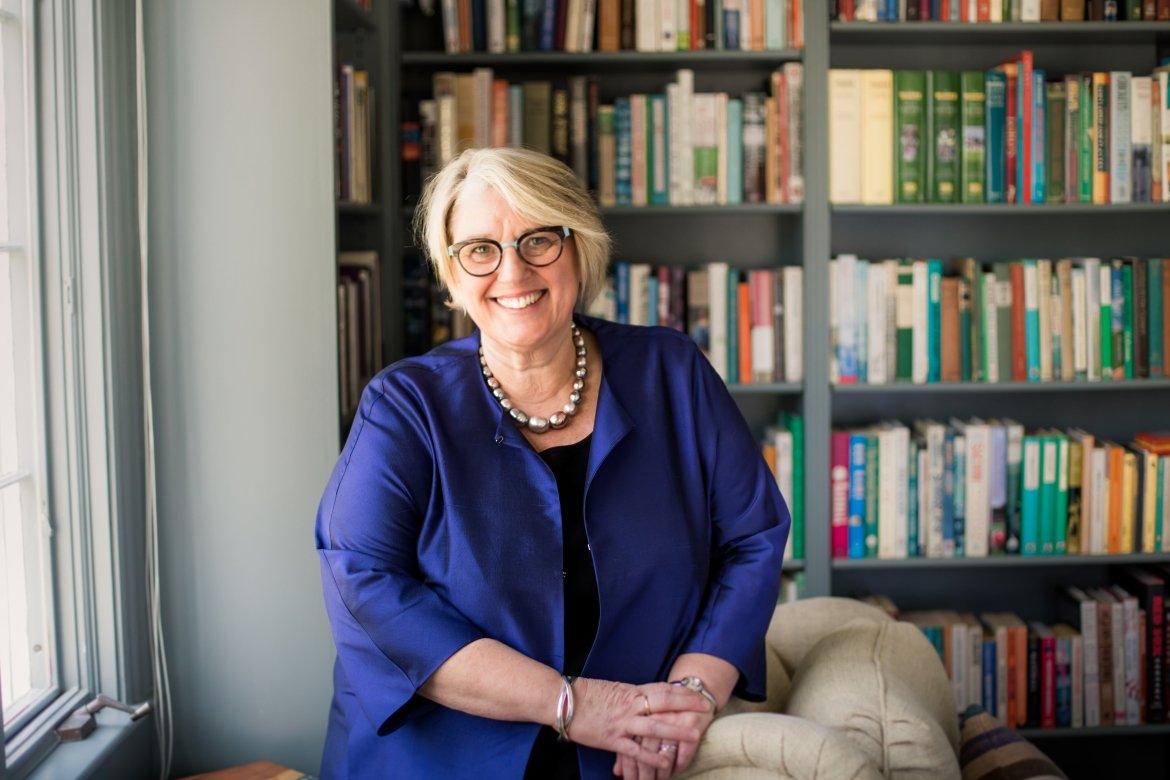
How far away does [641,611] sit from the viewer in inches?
73.0

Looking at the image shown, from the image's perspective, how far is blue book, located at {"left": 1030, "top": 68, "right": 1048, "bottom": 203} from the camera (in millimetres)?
3008

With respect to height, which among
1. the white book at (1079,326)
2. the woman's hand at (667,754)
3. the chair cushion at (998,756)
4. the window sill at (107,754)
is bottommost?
the chair cushion at (998,756)

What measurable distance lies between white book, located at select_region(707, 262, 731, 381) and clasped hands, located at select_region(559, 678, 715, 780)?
144 cm

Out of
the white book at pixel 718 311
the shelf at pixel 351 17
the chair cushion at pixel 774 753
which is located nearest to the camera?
the chair cushion at pixel 774 753

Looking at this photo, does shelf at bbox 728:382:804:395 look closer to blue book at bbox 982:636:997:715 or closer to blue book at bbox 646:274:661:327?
blue book at bbox 646:274:661:327

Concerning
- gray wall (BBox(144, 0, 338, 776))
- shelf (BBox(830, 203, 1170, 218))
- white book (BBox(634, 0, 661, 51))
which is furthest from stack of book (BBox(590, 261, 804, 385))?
gray wall (BBox(144, 0, 338, 776))

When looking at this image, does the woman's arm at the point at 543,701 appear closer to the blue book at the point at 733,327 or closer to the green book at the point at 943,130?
the blue book at the point at 733,327

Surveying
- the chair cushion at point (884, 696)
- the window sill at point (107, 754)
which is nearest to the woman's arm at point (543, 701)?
the chair cushion at point (884, 696)

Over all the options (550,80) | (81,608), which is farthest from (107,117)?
(550,80)

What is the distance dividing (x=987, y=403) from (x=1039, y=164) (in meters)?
0.69

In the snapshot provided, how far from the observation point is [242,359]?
2215mm

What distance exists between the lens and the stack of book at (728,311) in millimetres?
3098

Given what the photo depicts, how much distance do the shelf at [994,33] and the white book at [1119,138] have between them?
0.14m

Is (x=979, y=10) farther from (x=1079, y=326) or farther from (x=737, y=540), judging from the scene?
(x=737, y=540)
